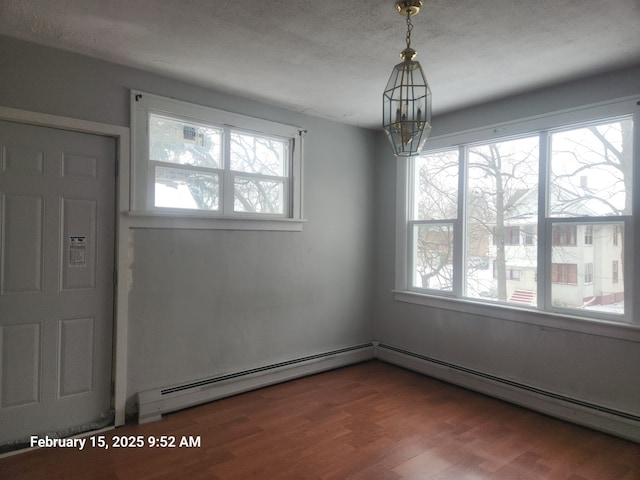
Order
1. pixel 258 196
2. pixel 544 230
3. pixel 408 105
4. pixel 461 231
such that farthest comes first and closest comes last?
pixel 461 231, pixel 258 196, pixel 544 230, pixel 408 105

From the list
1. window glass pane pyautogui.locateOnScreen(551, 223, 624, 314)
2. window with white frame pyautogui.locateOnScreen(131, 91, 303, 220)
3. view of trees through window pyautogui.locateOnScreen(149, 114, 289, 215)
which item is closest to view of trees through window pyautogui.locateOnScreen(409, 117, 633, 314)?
window glass pane pyautogui.locateOnScreen(551, 223, 624, 314)

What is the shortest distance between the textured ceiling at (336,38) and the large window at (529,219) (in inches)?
22.4

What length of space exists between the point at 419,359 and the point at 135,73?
3.77 m

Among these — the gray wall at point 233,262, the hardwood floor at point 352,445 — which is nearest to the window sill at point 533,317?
the hardwood floor at point 352,445

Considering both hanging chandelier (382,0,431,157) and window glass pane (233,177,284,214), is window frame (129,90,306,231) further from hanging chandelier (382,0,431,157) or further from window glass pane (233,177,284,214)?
hanging chandelier (382,0,431,157)

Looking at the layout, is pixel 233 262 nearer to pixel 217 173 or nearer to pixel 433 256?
pixel 217 173

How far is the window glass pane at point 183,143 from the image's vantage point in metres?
3.16

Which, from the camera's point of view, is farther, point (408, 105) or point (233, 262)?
point (233, 262)

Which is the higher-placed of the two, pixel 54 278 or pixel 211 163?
pixel 211 163

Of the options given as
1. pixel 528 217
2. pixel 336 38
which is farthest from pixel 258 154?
pixel 528 217

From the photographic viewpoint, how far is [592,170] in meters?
3.05

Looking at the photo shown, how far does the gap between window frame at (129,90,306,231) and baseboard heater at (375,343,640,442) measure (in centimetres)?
197

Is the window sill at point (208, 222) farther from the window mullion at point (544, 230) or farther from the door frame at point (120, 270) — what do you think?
the window mullion at point (544, 230)

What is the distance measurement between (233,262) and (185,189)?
77 cm
